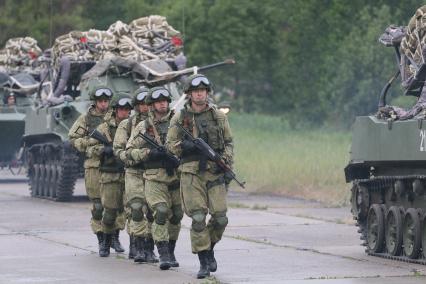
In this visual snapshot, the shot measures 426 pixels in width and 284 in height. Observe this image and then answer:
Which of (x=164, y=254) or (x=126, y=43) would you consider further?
(x=126, y=43)

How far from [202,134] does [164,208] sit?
100 cm

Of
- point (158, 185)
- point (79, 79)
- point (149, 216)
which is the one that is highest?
point (79, 79)

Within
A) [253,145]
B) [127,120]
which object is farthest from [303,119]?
[127,120]

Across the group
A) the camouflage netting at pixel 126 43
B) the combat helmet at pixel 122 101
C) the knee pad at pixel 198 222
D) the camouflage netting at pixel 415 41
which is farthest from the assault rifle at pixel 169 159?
the camouflage netting at pixel 126 43

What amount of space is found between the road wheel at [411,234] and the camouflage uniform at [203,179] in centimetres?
265

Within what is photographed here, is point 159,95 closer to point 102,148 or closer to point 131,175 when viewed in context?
point 131,175

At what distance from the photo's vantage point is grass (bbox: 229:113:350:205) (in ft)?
91.7

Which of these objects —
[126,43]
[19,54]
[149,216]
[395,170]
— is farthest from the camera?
[19,54]

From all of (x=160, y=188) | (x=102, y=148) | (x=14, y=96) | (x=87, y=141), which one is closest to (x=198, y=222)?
(x=160, y=188)

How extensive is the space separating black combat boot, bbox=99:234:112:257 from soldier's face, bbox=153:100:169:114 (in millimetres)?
1964

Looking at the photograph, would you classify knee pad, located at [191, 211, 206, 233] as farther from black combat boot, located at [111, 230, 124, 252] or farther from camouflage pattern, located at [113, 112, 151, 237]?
black combat boot, located at [111, 230, 124, 252]

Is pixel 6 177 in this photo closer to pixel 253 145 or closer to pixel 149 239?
pixel 253 145

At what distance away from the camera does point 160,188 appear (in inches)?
604

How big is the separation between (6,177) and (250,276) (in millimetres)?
22834
